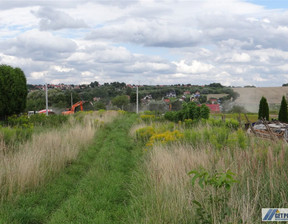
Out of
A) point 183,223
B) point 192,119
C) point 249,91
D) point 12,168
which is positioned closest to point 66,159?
point 12,168

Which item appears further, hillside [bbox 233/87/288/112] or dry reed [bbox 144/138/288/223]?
hillside [bbox 233/87/288/112]

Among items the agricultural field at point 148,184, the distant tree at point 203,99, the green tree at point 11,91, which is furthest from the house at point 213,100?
the agricultural field at point 148,184

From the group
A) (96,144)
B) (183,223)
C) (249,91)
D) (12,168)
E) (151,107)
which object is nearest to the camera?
(183,223)

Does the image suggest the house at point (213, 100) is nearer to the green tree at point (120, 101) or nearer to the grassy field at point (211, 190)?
the green tree at point (120, 101)

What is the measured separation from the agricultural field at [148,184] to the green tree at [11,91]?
19.1 ft

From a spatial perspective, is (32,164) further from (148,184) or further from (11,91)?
(11,91)

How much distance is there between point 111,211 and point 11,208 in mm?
1799

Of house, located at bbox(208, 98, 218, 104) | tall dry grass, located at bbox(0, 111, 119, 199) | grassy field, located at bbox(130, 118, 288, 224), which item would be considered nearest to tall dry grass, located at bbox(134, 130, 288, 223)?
grassy field, located at bbox(130, 118, 288, 224)

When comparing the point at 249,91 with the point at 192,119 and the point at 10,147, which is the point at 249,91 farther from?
the point at 10,147

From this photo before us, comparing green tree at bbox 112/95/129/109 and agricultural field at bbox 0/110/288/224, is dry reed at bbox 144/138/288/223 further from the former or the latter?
green tree at bbox 112/95/129/109

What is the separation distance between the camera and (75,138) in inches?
467

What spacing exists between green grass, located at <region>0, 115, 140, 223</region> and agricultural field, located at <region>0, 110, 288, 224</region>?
0.02 metres
